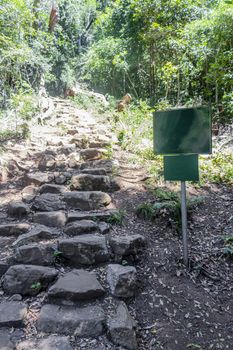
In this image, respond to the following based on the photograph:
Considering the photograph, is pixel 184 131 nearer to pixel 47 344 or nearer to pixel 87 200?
pixel 87 200

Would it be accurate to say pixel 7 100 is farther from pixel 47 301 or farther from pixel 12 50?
pixel 47 301

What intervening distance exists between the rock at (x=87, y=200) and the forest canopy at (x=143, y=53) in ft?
7.29

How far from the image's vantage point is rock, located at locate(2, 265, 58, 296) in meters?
2.35

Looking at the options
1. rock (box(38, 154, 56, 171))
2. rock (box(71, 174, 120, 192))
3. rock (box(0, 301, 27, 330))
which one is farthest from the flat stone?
rock (box(0, 301, 27, 330))

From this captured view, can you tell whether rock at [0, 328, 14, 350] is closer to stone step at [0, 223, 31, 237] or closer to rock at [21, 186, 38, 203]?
stone step at [0, 223, 31, 237]

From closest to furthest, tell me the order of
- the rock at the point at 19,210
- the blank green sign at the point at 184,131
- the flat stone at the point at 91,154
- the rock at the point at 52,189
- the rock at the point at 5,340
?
the rock at the point at 5,340
the blank green sign at the point at 184,131
the rock at the point at 19,210
the rock at the point at 52,189
the flat stone at the point at 91,154

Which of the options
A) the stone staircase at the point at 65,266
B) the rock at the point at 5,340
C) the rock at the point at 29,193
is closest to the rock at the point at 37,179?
the stone staircase at the point at 65,266

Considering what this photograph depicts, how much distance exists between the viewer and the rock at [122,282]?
92.1 inches

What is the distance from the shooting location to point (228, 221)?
3432mm

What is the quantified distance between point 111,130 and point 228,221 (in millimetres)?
3969

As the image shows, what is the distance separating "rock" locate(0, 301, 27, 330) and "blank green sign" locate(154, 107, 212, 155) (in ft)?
5.42

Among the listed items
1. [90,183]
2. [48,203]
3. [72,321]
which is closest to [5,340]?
[72,321]

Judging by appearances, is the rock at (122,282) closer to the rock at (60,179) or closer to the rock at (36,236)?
the rock at (36,236)

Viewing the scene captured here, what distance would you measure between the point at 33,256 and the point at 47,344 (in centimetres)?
83
